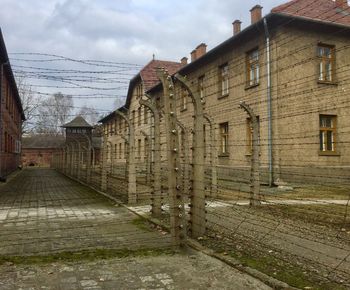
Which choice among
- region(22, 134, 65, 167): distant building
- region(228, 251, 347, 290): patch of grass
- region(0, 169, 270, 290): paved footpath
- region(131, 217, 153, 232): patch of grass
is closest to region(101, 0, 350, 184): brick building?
region(131, 217, 153, 232): patch of grass

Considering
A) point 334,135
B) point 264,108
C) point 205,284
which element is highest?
point 264,108

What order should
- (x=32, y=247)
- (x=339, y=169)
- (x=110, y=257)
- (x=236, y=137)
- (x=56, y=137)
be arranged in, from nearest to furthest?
(x=110, y=257) → (x=32, y=247) → (x=339, y=169) → (x=236, y=137) → (x=56, y=137)

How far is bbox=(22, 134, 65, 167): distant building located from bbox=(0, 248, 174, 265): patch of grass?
67615mm

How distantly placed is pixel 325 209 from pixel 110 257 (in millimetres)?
5715

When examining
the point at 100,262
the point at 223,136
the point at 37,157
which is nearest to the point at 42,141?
the point at 37,157

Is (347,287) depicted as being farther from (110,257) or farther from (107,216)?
(107,216)

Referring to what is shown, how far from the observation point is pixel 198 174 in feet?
20.1

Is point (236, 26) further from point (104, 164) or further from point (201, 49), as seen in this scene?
point (104, 164)

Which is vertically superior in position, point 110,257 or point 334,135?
point 334,135

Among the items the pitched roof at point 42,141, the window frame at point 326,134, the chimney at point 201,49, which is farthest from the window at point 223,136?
the pitched roof at point 42,141

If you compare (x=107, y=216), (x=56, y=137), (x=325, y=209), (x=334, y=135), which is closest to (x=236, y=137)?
(x=334, y=135)

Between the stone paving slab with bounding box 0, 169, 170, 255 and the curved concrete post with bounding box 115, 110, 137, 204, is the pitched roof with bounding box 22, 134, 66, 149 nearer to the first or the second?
the curved concrete post with bounding box 115, 110, 137, 204

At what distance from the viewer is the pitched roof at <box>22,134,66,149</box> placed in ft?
240

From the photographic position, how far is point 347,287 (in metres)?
3.93
